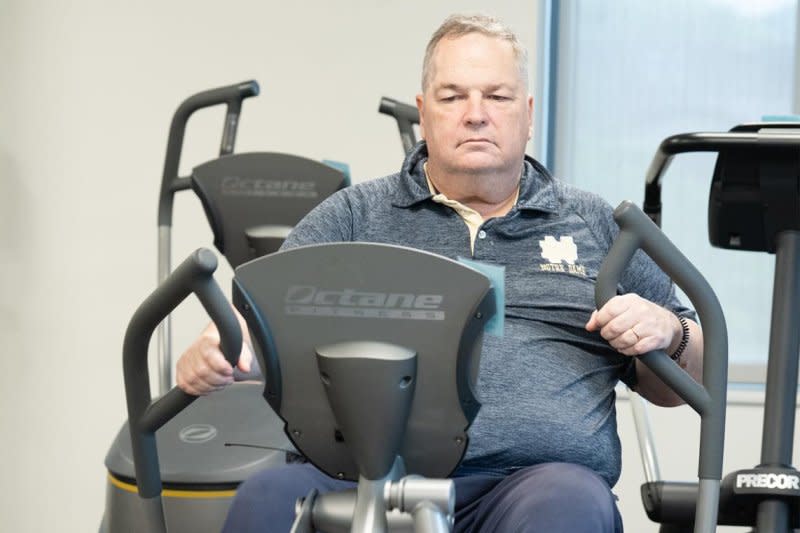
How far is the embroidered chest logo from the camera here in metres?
2.15

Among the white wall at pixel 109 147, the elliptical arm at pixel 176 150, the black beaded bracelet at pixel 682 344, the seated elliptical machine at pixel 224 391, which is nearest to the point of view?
the black beaded bracelet at pixel 682 344

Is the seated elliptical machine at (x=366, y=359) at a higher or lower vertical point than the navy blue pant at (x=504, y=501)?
higher

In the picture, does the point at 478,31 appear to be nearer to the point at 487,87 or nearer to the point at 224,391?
the point at 487,87

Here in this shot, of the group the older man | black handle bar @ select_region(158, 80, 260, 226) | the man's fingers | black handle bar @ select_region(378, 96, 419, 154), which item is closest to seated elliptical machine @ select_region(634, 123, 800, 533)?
the older man

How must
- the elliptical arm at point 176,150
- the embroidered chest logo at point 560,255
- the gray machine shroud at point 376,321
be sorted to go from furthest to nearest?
the elliptical arm at point 176,150 < the embroidered chest logo at point 560,255 < the gray machine shroud at point 376,321

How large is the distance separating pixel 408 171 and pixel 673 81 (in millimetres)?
1995

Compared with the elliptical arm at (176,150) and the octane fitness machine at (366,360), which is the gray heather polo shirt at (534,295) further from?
the elliptical arm at (176,150)

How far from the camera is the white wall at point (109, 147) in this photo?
3.97 meters

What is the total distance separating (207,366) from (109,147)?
2562 mm

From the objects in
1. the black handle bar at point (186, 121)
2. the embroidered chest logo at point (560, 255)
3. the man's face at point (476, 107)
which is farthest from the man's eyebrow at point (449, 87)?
the black handle bar at point (186, 121)

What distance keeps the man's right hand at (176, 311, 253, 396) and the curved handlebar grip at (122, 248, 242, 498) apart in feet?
0.07

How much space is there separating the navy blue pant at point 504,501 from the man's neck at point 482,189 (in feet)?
1.87

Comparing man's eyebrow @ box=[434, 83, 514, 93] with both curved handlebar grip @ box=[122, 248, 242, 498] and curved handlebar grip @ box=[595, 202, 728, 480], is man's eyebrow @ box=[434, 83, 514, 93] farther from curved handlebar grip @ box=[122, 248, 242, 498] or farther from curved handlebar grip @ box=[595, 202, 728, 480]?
curved handlebar grip @ box=[122, 248, 242, 498]

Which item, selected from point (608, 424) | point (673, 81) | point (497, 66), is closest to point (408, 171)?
point (497, 66)
